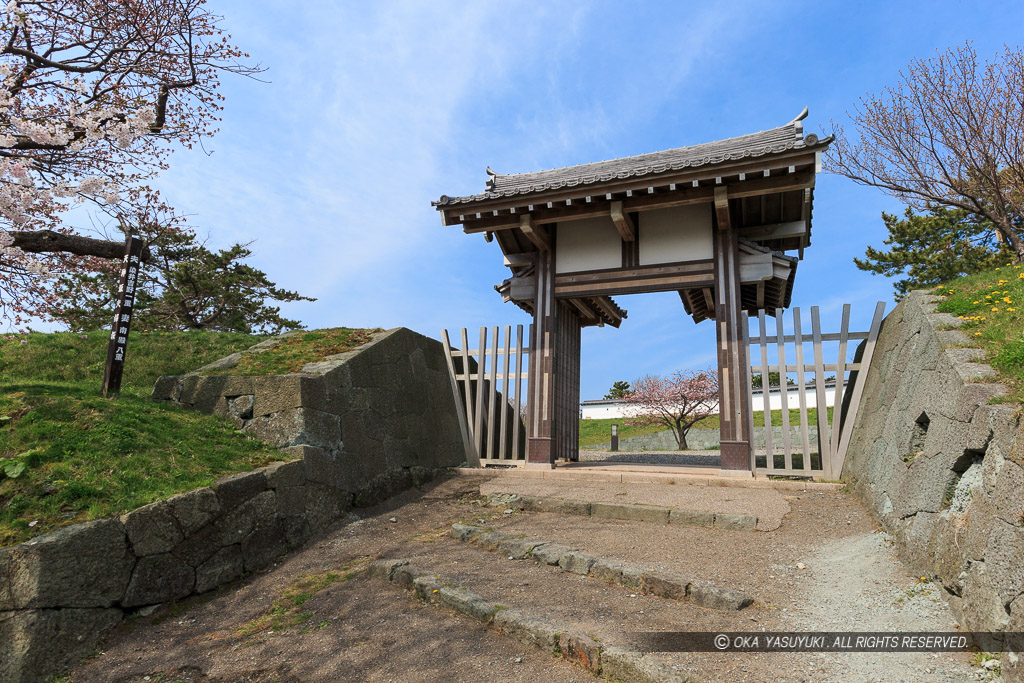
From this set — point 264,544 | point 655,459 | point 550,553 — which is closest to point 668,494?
point 550,553

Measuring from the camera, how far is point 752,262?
8719mm

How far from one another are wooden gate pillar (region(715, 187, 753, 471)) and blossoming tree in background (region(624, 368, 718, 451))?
59.0ft

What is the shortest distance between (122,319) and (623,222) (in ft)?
24.2

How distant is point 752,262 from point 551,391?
3.97m

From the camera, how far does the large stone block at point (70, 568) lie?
378 cm

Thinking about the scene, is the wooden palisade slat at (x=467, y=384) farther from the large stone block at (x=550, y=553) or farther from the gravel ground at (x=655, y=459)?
the large stone block at (x=550, y=553)

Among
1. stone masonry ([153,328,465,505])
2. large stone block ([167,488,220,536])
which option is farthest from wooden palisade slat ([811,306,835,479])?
large stone block ([167,488,220,536])

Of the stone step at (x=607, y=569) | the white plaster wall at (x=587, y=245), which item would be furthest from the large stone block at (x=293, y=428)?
the white plaster wall at (x=587, y=245)

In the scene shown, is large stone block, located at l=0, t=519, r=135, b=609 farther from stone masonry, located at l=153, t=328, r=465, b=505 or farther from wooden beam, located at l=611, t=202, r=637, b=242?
wooden beam, located at l=611, t=202, r=637, b=242

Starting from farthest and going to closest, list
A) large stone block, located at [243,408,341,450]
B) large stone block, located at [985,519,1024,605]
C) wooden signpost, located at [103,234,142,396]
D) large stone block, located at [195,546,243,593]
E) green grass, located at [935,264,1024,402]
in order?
wooden signpost, located at [103,234,142,396], large stone block, located at [243,408,341,450], large stone block, located at [195,546,243,593], green grass, located at [935,264,1024,402], large stone block, located at [985,519,1024,605]

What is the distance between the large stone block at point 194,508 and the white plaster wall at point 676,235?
23.8 ft

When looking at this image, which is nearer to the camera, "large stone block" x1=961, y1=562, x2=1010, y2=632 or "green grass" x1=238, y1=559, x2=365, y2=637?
"large stone block" x1=961, y1=562, x2=1010, y2=632

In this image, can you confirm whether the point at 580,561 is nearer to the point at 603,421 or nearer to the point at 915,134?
the point at 915,134

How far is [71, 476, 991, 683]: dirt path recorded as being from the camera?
3.22m
